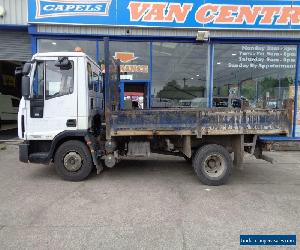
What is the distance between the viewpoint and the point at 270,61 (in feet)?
34.8

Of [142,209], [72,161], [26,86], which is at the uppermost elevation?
[26,86]

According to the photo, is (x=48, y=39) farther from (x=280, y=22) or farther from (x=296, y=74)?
(x=296, y=74)

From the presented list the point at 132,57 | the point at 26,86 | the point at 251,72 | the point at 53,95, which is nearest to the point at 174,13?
the point at 132,57

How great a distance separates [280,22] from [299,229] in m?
8.34

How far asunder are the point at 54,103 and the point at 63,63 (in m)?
0.86

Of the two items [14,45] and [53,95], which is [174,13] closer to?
[53,95]

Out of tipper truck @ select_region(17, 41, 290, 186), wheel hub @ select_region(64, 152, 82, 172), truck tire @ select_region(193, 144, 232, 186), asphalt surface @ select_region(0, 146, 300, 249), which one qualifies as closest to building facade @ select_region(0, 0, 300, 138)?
tipper truck @ select_region(17, 41, 290, 186)

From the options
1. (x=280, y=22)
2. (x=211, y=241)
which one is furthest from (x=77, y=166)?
(x=280, y=22)

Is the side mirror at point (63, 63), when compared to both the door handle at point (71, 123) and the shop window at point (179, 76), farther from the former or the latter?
the shop window at point (179, 76)

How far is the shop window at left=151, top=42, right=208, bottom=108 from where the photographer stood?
1038 cm

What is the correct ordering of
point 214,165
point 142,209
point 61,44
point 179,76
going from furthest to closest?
point 179,76
point 61,44
point 214,165
point 142,209

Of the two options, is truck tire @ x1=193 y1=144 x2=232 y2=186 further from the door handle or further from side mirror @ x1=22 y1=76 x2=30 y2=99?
side mirror @ x1=22 y1=76 x2=30 y2=99

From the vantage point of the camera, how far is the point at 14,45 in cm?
1069

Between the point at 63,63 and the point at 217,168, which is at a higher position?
the point at 63,63
